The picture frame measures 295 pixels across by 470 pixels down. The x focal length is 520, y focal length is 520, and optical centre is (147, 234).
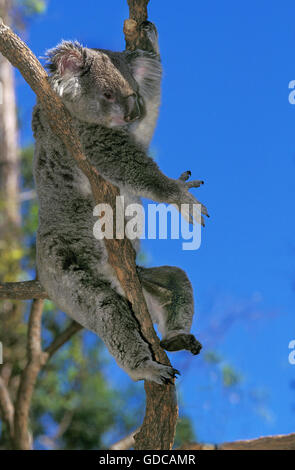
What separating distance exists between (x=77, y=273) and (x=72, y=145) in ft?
2.69

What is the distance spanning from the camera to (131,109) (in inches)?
141

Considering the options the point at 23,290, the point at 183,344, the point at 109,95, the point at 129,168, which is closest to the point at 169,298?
the point at 183,344

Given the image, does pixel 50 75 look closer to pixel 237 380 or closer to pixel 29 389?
pixel 29 389

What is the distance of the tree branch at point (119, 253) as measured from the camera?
307cm

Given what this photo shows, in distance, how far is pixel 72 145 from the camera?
10.6 ft

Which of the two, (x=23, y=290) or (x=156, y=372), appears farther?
(x=23, y=290)

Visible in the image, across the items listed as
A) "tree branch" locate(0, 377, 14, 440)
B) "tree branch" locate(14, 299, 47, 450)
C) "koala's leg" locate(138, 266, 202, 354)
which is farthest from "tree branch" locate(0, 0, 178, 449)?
"tree branch" locate(0, 377, 14, 440)

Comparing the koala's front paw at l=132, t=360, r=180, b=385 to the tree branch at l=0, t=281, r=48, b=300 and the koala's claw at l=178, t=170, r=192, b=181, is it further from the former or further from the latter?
the tree branch at l=0, t=281, r=48, b=300

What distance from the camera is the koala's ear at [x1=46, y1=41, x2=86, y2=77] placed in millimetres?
3602

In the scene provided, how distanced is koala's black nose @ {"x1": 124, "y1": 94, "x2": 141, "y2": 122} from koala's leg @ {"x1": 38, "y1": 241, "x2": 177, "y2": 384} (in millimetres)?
987

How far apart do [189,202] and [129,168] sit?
472mm

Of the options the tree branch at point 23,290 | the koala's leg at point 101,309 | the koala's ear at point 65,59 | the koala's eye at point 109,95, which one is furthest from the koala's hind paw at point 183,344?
the koala's ear at point 65,59

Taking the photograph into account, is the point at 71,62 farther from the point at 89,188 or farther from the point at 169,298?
the point at 169,298
